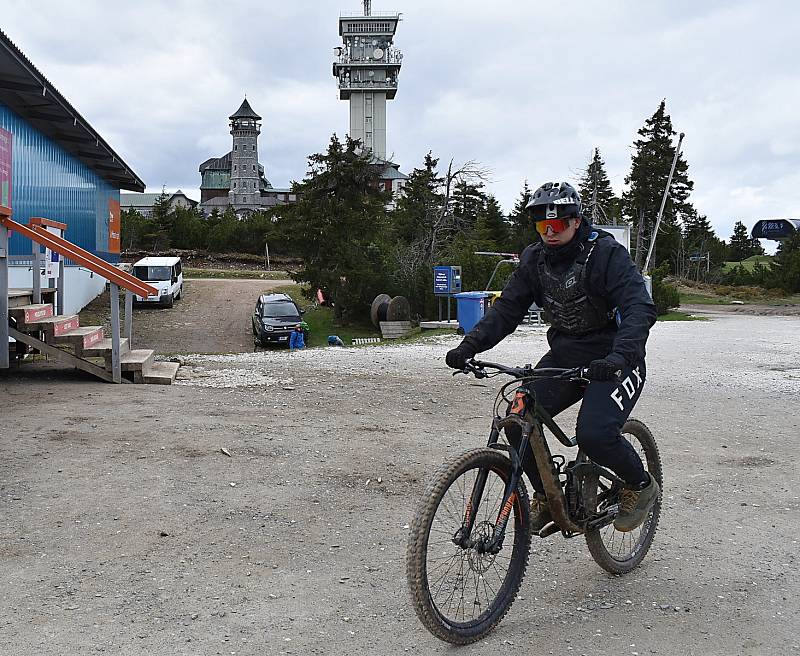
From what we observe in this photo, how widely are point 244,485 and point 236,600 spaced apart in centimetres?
202

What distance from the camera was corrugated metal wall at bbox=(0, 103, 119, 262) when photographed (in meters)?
18.2

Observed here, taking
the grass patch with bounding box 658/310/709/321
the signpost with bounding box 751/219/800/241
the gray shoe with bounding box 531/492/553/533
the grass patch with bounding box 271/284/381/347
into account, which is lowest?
the grass patch with bounding box 271/284/381/347

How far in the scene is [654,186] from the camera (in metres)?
58.8

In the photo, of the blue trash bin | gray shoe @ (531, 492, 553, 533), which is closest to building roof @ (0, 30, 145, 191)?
the blue trash bin

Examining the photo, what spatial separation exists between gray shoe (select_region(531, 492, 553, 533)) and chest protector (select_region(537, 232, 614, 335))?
83 cm

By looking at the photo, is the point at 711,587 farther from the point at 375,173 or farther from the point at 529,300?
the point at 375,173

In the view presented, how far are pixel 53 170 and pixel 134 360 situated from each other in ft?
44.2

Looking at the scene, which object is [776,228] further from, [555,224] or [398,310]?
[555,224]

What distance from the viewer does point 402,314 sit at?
2778cm

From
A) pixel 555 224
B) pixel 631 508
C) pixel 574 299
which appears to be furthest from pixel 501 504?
pixel 555 224

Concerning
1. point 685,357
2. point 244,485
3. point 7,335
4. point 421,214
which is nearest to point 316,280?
point 421,214

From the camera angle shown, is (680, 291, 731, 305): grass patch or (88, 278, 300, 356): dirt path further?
(680, 291, 731, 305): grass patch

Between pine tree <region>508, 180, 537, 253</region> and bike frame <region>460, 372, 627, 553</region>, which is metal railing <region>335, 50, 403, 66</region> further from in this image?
bike frame <region>460, 372, 627, 553</region>

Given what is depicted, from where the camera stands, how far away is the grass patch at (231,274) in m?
51.9
